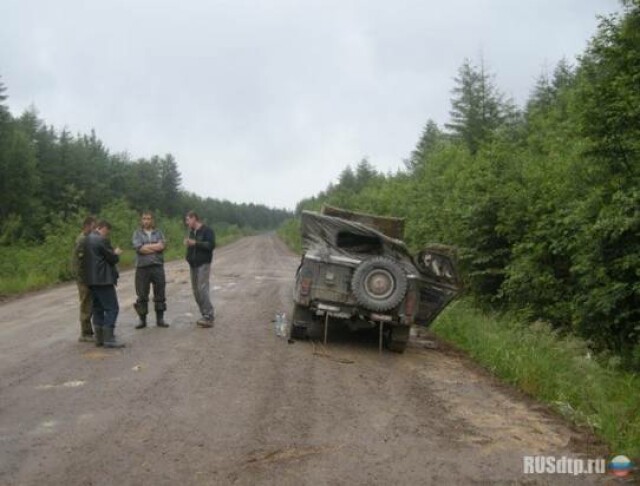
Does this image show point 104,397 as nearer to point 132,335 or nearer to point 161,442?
point 161,442

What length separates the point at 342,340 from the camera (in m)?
11.2

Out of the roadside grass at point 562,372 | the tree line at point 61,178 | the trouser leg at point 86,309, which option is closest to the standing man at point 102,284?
the trouser leg at point 86,309

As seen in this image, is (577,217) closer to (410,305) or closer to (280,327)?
(410,305)

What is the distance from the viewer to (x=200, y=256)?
11648 millimetres

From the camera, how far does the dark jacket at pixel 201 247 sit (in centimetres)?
1162

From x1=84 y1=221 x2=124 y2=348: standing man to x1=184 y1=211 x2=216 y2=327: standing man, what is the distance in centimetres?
182

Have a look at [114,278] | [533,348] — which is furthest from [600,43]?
[114,278]

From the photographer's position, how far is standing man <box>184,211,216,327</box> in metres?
11.6

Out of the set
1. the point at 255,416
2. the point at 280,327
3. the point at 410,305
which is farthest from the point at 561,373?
the point at 280,327

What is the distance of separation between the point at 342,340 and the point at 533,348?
3186 millimetres

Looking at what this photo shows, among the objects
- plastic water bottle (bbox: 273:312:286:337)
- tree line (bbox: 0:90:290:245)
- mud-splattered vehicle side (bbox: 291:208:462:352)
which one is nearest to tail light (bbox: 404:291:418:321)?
mud-splattered vehicle side (bbox: 291:208:462:352)

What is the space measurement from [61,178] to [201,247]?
63.1 metres

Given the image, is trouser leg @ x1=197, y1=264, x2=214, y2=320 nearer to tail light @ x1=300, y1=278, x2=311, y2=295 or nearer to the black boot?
the black boot

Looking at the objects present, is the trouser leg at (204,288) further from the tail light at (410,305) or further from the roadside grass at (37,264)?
the roadside grass at (37,264)
